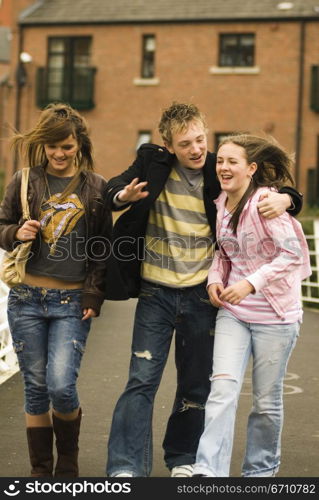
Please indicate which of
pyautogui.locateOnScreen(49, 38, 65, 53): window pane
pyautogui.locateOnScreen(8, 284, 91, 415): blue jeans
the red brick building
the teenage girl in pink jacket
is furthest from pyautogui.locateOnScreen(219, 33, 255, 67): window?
pyautogui.locateOnScreen(8, 284, 91, 415): blue jeans

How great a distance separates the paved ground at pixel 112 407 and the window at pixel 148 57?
24.9m

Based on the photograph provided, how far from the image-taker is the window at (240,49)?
34719 mm

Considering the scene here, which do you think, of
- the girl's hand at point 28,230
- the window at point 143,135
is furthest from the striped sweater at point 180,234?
the window at point 143,135

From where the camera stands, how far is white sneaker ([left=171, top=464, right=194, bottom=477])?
5.62 m

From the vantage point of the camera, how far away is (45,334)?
545 cm

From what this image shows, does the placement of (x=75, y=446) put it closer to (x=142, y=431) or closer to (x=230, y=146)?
(x=142, y=431)

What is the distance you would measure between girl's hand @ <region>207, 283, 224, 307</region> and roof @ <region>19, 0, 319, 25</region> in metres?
29.4

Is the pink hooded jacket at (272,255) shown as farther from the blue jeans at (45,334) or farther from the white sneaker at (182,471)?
the white sneaker at (182,471)

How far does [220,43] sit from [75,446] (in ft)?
100

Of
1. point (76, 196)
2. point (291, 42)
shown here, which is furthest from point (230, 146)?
point (291, 42)

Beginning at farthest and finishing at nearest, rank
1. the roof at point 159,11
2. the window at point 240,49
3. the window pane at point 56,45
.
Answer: the window pane at point 56,45 → the window at point 240,49 → the roof at point 159,11

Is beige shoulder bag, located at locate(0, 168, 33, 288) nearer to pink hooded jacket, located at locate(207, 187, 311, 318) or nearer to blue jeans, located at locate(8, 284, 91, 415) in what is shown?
blue jeans, located at locate(8, 284, 91, 415)

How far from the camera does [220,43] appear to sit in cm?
3503

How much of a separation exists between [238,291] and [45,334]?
105cm
